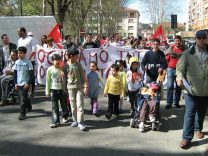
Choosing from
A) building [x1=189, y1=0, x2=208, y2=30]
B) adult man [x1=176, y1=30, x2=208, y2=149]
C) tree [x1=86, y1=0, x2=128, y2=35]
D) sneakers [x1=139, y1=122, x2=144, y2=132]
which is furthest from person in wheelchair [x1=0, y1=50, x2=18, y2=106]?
building [x1=189, y1=0, x2=208, y2=30]

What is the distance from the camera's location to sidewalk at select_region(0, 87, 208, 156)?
21.0ft

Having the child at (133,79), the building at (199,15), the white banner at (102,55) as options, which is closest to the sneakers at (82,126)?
the child at (133,79)

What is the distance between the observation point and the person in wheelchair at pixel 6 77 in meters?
10.4

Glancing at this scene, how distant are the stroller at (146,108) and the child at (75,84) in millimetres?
1129

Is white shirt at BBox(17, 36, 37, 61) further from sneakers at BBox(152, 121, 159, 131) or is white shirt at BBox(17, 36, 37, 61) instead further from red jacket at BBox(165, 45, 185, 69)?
sneakers at BBox(152, 121, 159, 131)

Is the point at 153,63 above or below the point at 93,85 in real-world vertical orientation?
above

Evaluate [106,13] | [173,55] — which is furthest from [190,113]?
[106,13]

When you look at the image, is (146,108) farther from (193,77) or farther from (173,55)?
(173,55)

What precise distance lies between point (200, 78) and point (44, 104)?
17.0ft

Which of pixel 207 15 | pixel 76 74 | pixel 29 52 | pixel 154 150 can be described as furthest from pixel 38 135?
pixel 207 15

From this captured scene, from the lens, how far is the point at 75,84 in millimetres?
7922

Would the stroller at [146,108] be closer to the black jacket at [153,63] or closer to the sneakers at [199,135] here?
the black jacket at [153,63]

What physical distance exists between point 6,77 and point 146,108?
14.8 ft

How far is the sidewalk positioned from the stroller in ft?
0.59
